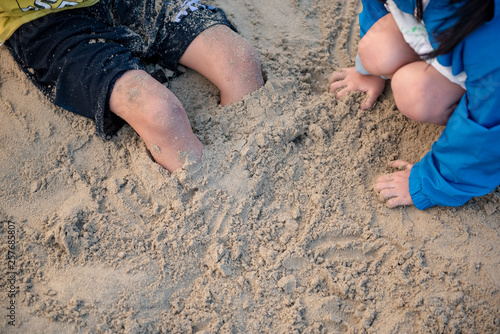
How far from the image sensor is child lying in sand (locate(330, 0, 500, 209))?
1.07 metres

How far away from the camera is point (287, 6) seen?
195 cm

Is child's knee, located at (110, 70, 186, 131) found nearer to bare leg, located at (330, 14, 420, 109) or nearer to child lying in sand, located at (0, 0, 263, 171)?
child lying in sand, located at (0, 0, 263, 171)

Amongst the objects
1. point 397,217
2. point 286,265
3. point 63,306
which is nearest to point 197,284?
point 286,265

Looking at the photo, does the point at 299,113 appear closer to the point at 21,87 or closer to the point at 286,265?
the point at 286,265

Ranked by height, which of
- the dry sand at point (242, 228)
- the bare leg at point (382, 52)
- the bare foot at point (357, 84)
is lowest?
the dry sand at point (242, 228)

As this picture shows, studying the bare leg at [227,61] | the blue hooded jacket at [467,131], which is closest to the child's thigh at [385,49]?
the blue hooded jacket at [467,131]

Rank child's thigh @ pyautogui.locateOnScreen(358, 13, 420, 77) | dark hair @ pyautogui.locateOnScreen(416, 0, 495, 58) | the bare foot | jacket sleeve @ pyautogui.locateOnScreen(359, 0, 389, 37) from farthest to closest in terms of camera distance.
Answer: the bare foot
jacket sleeve @ pyautogui.locateOnScreen(359, 0, 389, 37)
child's thigh @ pyautogui.locateOnScreen(358, 13, 420, 77)
dark hair @ pyautogui.locateOnScreen(416, 0, 495, 58)

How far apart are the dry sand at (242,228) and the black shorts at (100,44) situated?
4.4 inches

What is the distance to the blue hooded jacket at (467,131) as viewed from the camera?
1076 mm

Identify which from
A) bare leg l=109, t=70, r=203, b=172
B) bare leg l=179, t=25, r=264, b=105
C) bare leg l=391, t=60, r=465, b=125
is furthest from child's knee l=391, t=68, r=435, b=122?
bare leg l=109, t=70, r=203, b=172

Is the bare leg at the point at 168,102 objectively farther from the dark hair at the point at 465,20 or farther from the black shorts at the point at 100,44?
the dark hair at the point at 465,20

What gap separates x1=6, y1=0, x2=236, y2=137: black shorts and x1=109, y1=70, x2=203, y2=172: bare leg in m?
0.05

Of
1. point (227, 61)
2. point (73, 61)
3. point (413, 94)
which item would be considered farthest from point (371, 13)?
point (73, 61)

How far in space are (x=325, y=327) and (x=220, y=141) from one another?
0.70 m
